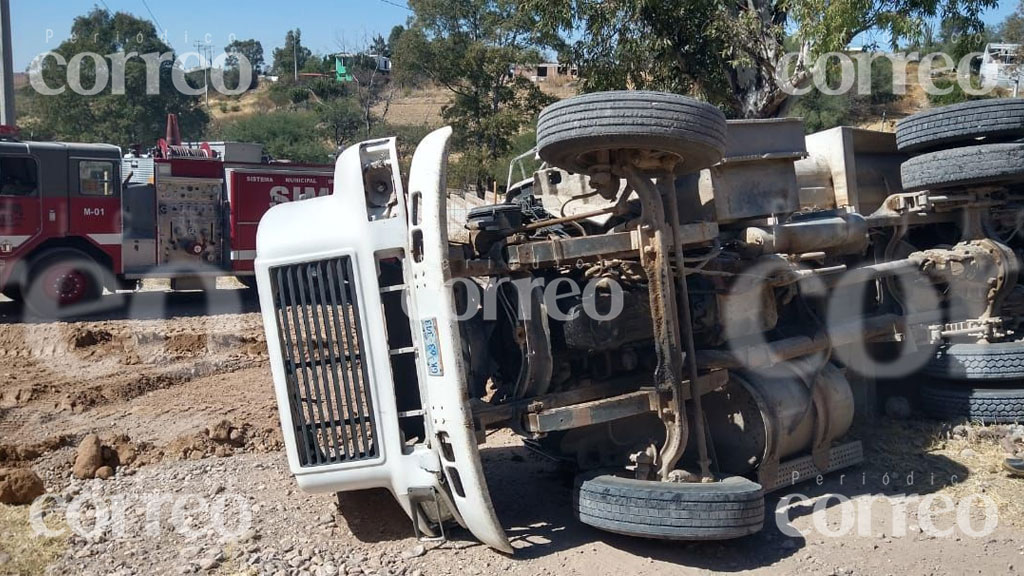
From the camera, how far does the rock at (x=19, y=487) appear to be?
456 cm

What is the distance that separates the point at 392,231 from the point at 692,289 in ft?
5.69

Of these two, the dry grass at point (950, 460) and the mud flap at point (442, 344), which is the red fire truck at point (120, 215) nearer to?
the mud flap at point (442, 344)

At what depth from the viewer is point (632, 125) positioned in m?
4.05

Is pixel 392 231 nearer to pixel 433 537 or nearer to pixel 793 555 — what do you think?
pixel 433 537

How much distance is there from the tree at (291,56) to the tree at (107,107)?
1451 centimetres

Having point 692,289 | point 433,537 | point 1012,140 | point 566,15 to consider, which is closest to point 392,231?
point 433,537

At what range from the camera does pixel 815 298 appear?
5707 millimetres

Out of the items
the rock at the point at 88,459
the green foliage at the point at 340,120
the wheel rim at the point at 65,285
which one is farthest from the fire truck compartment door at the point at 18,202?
the green foliage at the point at 340,120

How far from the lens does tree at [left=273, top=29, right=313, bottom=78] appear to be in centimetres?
5634

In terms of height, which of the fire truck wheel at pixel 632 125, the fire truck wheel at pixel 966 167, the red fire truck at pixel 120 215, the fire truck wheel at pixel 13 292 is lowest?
the fire truck wheel at pixel 966 167

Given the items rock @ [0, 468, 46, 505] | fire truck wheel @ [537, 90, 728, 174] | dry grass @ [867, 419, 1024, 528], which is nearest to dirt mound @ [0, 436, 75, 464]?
rock @ [0, 468, 46, 505]

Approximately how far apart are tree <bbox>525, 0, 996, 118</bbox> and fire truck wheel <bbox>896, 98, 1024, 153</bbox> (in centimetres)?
465

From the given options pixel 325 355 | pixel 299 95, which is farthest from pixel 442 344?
pixel 299 95

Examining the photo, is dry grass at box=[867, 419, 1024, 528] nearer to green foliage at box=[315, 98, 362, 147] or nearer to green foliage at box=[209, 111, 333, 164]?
green foliage at box=[209, 111, 333, 164]
